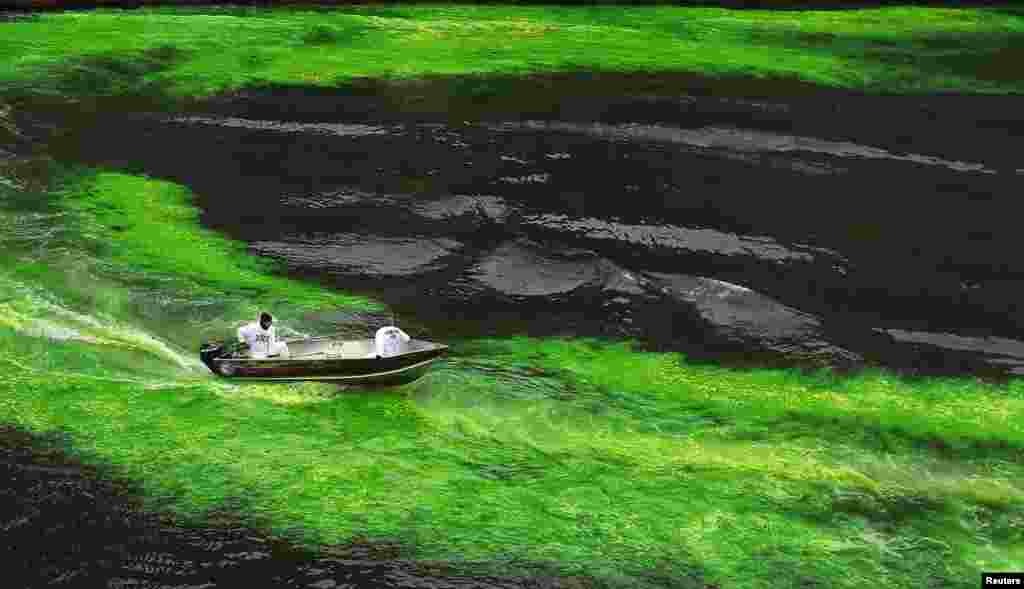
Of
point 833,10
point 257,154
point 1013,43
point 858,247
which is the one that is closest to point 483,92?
point 257,154

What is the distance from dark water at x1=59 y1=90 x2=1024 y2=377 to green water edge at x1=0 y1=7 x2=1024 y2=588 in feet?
7.90

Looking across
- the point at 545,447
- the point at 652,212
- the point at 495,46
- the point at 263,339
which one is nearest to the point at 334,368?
the point at 263,339

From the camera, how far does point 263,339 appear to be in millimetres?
30891

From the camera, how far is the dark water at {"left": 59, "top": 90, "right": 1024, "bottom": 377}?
118 ft

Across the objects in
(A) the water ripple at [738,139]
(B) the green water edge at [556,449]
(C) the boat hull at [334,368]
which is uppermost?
(A) the water ripple at [738,139]

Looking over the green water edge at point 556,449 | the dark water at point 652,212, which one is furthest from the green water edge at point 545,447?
the dark water at point 652,212

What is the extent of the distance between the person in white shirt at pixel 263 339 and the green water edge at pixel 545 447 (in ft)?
3.77

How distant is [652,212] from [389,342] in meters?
16.2

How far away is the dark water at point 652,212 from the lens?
118 feet

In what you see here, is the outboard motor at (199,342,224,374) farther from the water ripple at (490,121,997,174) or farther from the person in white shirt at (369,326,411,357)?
the water ripple at (490,121,997,174)

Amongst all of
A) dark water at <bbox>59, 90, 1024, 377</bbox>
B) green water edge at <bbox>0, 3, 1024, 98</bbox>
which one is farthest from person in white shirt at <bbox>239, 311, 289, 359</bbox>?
green water edge at <bbox>0, 3, 1024, 98</bbox>

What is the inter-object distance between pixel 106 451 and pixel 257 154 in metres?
22.1
